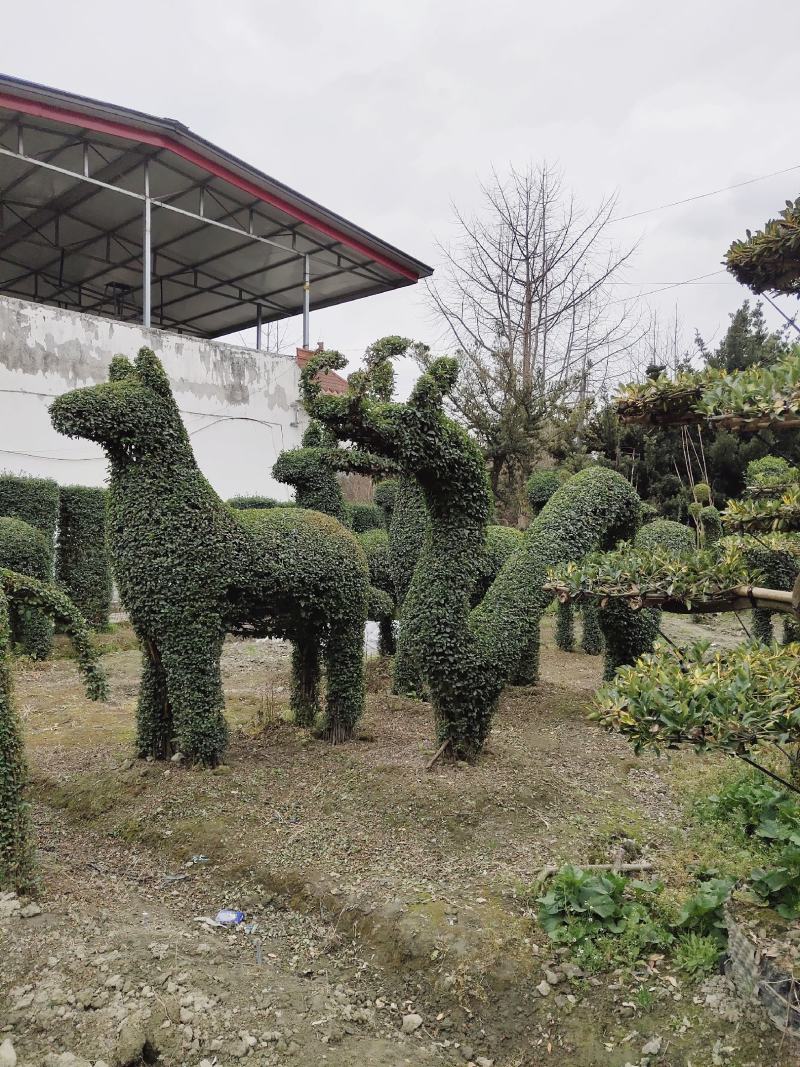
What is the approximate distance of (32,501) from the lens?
1010cm

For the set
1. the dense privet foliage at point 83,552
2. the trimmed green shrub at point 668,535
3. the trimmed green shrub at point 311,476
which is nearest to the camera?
the trimmed green shrub at point 311,476

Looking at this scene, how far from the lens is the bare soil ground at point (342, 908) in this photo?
2799 millimetres

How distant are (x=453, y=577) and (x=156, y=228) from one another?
13931 mm

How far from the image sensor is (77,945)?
329 centimetres

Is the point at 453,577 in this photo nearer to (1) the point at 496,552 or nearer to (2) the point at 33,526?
(1) the point at 496,552

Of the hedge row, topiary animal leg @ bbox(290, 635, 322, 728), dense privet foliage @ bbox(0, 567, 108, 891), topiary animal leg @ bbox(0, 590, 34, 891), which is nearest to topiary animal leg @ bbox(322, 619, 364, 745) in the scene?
topiary animal leg @ bbox(290, 635, 322, 728)

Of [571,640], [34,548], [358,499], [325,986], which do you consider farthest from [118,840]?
[358,499]

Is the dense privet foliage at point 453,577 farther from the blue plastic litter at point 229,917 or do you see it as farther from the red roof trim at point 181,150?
the red roof trim at point 181,150

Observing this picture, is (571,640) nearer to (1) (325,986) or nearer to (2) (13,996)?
(1) (325,986)

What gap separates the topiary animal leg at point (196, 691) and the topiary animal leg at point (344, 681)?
39.5 inches

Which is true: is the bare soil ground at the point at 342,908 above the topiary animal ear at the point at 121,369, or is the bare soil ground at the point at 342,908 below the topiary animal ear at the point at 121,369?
below

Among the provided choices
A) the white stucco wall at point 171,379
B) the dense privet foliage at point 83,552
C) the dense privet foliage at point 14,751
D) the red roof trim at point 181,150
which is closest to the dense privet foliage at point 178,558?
the dense privet foliage at point 14,751

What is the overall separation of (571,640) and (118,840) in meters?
7.76

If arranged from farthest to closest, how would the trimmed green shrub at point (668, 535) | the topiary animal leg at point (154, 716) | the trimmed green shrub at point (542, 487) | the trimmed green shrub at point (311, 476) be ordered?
the trimmed green shrub at point (542, 487) → the trimmed green shrub at point (668, 535) → the trimmed green shrub at point (311, 476) → the topiary animal leg at point (154, 716)
